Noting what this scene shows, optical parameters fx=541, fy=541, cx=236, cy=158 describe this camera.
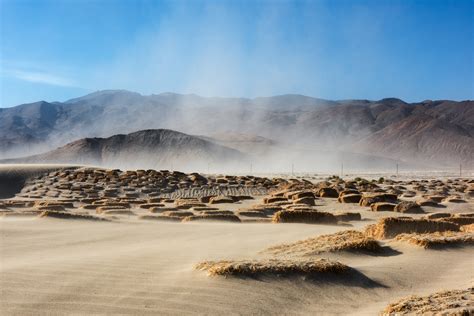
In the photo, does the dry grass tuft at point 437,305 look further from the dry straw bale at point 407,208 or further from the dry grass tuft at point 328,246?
the dry straw bale at point 407,208

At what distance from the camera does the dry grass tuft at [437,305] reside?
208 inches

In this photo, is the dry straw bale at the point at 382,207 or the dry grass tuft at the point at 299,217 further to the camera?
the dry straw bale at the point at 382,207

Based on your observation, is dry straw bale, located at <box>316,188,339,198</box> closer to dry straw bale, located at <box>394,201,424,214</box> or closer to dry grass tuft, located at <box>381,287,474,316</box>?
dry straw bale, located at <box>394,201,424,214</box>

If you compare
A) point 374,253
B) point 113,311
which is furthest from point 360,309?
point 374,253

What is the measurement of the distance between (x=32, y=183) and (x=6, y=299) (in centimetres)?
4197

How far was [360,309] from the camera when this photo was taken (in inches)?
242

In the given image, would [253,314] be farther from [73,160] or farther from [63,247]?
[73,160]

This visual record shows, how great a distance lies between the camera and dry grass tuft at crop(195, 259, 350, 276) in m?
6.95

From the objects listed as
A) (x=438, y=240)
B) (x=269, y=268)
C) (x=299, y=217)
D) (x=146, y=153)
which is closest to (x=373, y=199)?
(x=299, y=217)

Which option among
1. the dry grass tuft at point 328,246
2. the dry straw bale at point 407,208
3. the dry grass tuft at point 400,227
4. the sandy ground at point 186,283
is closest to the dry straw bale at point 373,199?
the dry straw bale at point 407,208

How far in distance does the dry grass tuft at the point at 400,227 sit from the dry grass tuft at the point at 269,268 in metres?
4.40

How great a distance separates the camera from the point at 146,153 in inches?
5098

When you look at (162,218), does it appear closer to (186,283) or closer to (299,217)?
(299,217)

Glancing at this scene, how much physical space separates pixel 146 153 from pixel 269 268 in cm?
12442
